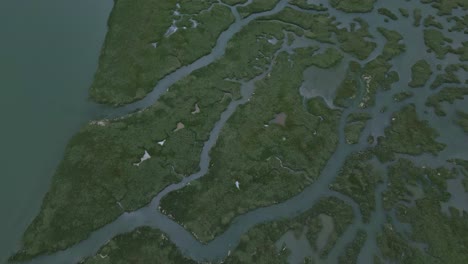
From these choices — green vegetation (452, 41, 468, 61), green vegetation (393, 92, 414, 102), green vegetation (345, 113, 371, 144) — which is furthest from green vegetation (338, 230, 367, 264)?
green vegetation (452, 41, 468, 61)

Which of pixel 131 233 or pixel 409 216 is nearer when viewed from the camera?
pixel 131 233

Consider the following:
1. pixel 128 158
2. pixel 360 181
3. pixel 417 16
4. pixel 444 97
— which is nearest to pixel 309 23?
pixel 417 16

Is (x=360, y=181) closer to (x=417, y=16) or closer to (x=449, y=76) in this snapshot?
(x=449, y=76)

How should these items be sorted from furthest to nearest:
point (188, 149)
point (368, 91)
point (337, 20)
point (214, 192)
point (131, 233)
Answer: point (337, 20) < point (368, 91) < point (188, 149) < point (214, 192) < point (131, 233)

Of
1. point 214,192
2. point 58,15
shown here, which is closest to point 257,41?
point 214,192

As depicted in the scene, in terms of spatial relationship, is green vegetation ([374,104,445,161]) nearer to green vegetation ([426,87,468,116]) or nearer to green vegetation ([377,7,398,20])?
green vegetation ([426,87,468,116])

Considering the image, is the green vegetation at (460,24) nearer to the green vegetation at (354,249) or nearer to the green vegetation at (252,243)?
the green vegetation at (252,243)

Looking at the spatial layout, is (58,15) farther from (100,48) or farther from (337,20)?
(337,20)

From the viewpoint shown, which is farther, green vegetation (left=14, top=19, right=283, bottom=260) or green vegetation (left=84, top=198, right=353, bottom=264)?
green vegetation (left=14, top=19, right=283, bottom=260)
